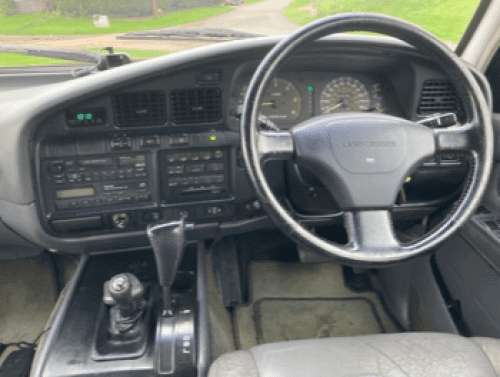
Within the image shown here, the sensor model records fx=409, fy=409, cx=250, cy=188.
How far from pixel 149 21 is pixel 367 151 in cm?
117

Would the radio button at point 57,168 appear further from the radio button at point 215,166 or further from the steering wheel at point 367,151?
the steering wheel at point 367,151

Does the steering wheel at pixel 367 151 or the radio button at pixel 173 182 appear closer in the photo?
the steering wheel at pixel 367 151

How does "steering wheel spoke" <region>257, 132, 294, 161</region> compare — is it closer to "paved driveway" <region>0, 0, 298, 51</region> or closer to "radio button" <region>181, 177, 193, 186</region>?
"radio button" <region>181, 177, 193, 186</region>

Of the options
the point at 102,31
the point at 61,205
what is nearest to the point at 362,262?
the point at 61,205

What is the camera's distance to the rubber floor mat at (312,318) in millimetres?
2074

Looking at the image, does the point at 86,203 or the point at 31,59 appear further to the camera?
the point at 31,59

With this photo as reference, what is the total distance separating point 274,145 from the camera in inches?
47.4

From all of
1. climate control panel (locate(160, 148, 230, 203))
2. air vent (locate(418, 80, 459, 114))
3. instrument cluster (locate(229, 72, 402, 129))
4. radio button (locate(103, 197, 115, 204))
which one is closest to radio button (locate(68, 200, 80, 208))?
radio button (locate(103, 197, 115, 204))

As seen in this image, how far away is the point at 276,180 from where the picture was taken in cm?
→ 174

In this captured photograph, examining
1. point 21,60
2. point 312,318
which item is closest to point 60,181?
point 21,60

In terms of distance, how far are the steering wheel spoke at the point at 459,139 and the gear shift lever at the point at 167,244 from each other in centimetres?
87

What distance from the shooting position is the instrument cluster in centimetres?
164

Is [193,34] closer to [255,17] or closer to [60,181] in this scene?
[255,17]

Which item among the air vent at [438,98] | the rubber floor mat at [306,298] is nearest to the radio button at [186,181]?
the rubber floor mat at [306,298]
